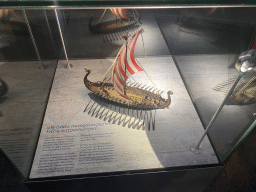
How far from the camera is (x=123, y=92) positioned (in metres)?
2.74

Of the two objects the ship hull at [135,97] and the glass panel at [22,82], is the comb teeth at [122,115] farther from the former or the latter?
the glass panel at [22,82]

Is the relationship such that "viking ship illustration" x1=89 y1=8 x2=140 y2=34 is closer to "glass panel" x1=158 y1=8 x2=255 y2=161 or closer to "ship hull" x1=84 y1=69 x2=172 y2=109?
"glass panel" x1=158 y1=8 x2=255 y2=161

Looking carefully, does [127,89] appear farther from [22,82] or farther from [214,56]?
[22,82]

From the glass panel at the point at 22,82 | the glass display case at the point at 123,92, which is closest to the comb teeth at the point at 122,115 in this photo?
the glass display case at the point at 123,92

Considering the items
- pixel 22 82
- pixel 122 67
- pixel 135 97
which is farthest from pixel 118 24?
pixel 22 82

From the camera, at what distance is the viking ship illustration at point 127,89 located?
256cm

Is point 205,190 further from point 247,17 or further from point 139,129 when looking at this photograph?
point 247,17

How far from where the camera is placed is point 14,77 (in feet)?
7.06

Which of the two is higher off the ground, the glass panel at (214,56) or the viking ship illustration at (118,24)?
the viking ship illustration at (118,24)

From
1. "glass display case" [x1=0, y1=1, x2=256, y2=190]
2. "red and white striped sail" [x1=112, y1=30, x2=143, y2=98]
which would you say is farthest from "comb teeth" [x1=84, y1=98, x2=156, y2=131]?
"red and white striped sail" [x1=112, y1=30, x2=143, y2=98]

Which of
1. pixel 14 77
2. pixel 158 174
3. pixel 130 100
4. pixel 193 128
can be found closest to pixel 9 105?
pixel 14 77

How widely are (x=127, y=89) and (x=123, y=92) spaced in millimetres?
167

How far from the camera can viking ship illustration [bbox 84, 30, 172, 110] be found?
8.41ft

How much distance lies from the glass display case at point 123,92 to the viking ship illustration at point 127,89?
0.01 m
